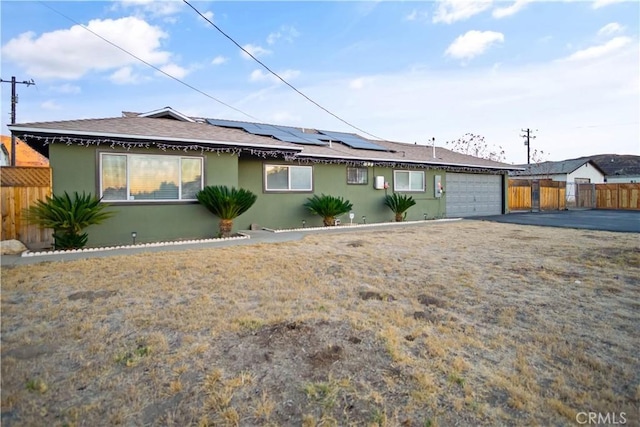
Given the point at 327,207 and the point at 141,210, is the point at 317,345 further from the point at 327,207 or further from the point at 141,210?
the point at 327,207

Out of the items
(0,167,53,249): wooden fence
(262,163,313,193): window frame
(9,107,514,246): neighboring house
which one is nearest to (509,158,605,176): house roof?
(9,107,514,246): neighboring house

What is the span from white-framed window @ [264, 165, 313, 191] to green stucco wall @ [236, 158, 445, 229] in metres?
0.18

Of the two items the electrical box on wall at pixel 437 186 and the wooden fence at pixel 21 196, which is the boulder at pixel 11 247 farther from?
the electrical box on wall at pixel 437 186

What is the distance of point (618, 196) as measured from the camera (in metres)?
24.0

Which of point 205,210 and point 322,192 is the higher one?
point 322,192

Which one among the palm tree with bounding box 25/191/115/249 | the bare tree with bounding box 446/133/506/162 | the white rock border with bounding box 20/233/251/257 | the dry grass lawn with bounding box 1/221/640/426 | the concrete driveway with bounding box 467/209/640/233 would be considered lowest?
the dry grass lawn with bounding box 1/221/640/426

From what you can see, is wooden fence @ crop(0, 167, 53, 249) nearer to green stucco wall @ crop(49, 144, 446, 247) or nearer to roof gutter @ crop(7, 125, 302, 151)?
green stucco wall @ crop(49, 144, 446, 247)

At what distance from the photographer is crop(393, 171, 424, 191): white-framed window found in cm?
1483

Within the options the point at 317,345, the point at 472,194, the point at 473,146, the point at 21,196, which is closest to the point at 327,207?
the point at 21,196

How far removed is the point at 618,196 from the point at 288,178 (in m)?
24.1

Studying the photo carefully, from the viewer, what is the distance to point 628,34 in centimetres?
979

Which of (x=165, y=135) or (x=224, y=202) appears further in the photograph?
(x=224, y=202)

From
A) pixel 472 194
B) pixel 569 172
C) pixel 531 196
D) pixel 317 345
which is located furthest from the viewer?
pixel 569 172

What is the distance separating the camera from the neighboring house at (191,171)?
825 cm
